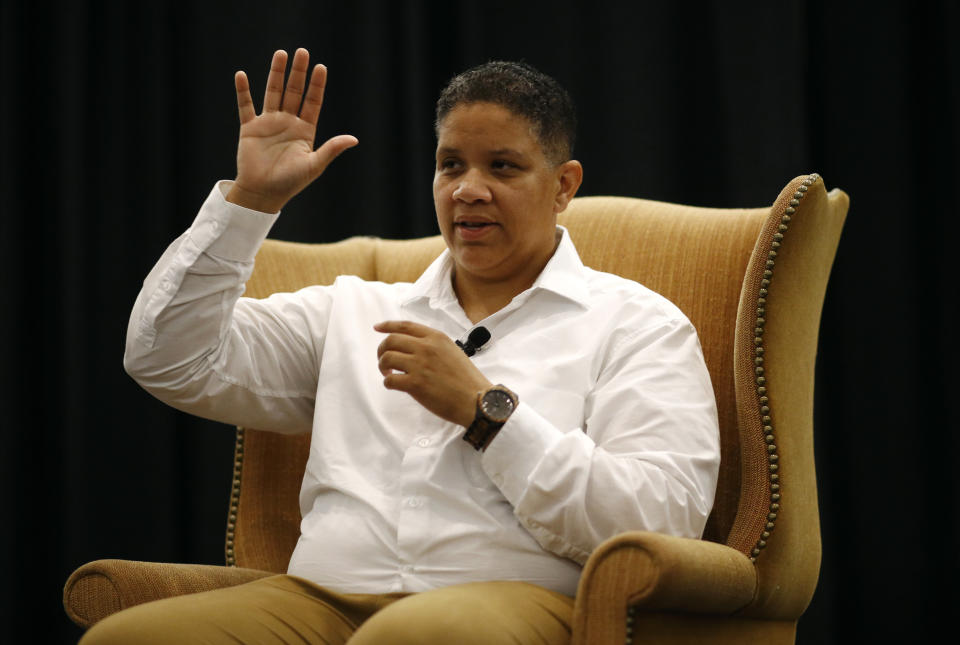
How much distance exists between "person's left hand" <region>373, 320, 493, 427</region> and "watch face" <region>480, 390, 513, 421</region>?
2 centimetres

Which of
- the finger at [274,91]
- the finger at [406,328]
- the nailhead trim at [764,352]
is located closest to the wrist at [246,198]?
the finger at [274,91]

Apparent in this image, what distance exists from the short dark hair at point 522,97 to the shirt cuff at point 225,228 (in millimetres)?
403

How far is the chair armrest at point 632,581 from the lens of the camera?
1.30 metres

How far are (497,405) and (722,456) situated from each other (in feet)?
1.69

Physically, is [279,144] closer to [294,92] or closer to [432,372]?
[294,92]

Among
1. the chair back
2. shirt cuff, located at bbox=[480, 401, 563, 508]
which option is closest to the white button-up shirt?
shirt cuff, located at bbox=[480, 401, 563, 508]

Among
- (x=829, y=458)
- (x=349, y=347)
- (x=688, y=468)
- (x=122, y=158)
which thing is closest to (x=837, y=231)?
(x=688, y=468)

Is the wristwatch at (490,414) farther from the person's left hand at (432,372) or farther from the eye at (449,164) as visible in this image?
the eye at (449,164)

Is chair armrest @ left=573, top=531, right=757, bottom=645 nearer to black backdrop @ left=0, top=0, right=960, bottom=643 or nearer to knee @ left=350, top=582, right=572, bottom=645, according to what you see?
knee @ left=350, top=582, right=572, bottom=645

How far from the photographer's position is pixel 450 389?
1.53m

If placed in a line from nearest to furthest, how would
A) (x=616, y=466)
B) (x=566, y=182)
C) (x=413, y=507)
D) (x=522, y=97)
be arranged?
1. (x=616, y=466)
2. (x=413, y=507)
3. (x=522, y=97)
4. (x=566, y=182)

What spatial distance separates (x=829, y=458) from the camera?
2.71m

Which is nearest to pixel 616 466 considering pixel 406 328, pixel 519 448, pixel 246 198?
pixel 519 448

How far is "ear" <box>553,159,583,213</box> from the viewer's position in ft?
6.35
